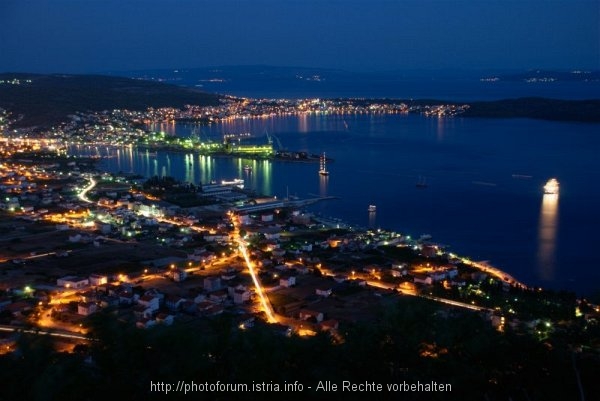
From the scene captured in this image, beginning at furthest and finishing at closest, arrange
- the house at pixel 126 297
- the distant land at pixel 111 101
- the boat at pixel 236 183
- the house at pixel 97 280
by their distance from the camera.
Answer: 1. the distant land at pixel 111 101
2. the boat at pixel 236 183
3. the house at pixel 97 280
4. the house at pixel 126 297

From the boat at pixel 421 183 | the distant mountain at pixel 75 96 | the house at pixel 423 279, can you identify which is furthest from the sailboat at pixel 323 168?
the distant mountain at pixel 75 96

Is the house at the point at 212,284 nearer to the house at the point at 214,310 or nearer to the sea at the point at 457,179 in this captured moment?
the house at the point at 214,310

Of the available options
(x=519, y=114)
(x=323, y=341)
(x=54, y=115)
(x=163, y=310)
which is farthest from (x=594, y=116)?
(x=323, y=341)

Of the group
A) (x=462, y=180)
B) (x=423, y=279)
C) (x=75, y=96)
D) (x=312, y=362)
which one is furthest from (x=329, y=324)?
(x=75, y=96)

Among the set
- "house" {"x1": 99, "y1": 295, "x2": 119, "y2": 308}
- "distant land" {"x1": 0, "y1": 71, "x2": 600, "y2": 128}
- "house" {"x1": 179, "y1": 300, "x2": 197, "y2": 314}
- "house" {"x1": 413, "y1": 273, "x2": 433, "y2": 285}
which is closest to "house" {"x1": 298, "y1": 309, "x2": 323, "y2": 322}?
"house" {"x1": 179, "y1": 300, "x2": 197, "y2": 314}

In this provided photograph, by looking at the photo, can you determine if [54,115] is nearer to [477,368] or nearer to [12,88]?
[12,88]

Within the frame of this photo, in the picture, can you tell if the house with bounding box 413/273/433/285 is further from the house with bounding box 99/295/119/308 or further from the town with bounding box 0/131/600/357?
the house with bounding box 99/295/119/308
